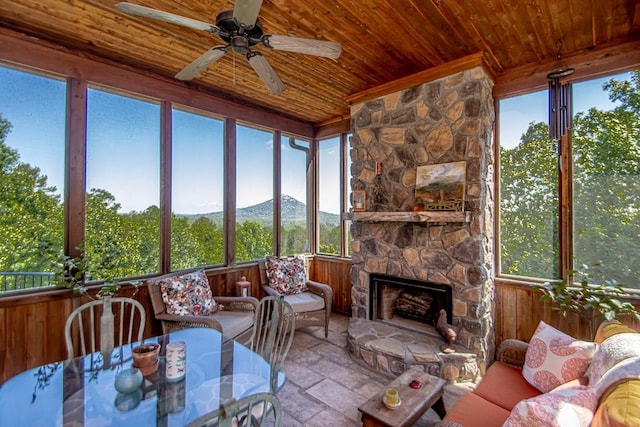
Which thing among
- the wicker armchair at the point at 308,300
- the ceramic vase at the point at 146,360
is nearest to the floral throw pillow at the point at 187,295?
the wicker armchair at the point at 308,300

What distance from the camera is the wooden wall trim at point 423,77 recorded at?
10.1 ft

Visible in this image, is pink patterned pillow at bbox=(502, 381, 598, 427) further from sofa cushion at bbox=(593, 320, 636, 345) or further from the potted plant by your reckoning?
the potted plant

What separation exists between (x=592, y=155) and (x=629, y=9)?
47.9 inches

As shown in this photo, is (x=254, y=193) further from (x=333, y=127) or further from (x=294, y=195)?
(x=333, y=127)

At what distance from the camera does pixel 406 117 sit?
3637 mm

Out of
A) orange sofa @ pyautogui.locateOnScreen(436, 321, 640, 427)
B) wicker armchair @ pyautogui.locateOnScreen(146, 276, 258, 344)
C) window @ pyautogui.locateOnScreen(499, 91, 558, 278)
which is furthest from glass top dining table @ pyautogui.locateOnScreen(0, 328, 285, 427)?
window @ pyautogui.locateOnScreen(499, 91, 558, 278)

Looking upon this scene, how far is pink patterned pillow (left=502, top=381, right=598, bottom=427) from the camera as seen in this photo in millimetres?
1197

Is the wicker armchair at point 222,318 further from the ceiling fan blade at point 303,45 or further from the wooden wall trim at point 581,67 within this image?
the wooden wall trim at point 581,67

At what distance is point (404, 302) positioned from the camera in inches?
155

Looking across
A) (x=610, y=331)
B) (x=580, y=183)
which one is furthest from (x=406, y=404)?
(x=580, y=183)

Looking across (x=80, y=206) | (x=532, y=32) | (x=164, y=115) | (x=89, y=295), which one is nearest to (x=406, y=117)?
(x=532, y=32)

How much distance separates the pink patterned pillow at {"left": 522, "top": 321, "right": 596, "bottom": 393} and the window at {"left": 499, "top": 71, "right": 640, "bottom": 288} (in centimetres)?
136

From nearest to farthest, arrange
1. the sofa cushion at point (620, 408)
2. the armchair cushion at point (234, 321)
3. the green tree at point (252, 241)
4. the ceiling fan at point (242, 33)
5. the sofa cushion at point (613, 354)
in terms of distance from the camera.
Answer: the sofa cushion at point (620, 408) → the sofa cushion at point (613, 354) → the ceiling fan at point (242, 33) → the armchair cushion at point (234, 321) → the green tree at point (252, 241)

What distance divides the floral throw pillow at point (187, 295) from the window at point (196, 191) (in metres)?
0.48
